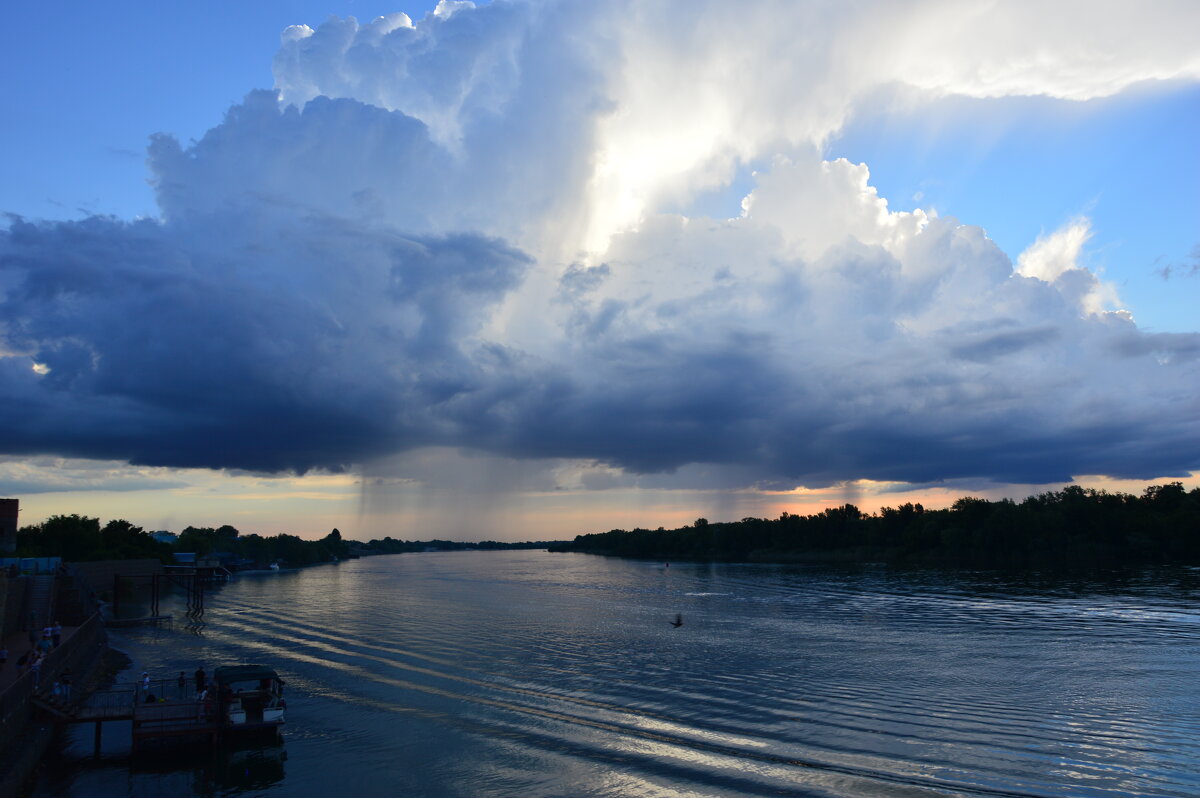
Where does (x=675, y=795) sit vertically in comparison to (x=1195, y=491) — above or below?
below

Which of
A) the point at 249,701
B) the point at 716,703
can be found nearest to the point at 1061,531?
the point at 716,703

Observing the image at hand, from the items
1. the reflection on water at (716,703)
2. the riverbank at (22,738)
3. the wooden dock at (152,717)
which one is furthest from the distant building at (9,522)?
the wooden dock at (152,717)

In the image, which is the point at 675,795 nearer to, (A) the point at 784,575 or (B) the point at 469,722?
(B) the point at 469,722

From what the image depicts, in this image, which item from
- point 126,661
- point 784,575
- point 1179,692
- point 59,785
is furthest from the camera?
point 784,575

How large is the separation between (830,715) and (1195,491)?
172 meters

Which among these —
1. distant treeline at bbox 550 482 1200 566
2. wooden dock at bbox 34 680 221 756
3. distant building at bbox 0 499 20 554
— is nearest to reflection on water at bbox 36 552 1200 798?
wooden dock at bbox 34 680 221 756

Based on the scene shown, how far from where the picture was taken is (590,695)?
38.1 metres

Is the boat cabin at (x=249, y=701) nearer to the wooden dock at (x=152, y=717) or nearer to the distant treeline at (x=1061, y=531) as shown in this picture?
the wooden dock at (x=152, y=717)

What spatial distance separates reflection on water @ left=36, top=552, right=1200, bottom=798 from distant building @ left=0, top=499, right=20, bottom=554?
41131mm

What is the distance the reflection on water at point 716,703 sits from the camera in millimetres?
26312

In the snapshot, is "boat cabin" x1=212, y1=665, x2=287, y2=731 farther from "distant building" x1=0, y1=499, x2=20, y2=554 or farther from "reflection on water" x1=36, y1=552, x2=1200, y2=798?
"distant building" x1=0, y1=499, x2=20, y2=554

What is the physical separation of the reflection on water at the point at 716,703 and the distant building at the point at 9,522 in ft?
135

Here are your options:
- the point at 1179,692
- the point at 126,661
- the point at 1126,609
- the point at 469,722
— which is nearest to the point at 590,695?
the point at 469,722

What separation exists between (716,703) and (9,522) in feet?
353
